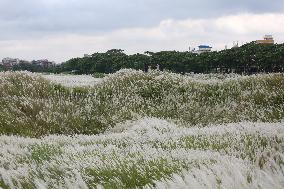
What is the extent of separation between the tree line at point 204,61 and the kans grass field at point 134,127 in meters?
22.5

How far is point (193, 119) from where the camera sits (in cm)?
1562

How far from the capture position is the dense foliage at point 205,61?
53.3 m

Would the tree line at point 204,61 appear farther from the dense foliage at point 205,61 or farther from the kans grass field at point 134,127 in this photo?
the kans grass field at point 134,127

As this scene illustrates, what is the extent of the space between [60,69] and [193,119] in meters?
87.5

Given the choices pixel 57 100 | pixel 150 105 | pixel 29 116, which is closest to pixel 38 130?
pixel 29 116

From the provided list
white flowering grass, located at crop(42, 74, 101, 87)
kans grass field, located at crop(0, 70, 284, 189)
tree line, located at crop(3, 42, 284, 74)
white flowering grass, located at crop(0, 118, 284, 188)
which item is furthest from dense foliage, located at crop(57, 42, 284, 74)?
white flowering grass, located at crop(0, 118, 284, 188)

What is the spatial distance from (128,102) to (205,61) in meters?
46.4

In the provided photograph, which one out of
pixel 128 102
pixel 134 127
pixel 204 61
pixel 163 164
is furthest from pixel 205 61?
pixel 163 164

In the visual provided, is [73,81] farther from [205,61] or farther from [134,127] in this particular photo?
[205,61]

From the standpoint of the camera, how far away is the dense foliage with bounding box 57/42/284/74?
53312mm

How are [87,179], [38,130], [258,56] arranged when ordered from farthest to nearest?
[258,56] → [38,130] → [87,179]

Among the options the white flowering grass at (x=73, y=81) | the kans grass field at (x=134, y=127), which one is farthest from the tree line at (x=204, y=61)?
the kans grass field at (x=134, y=127)

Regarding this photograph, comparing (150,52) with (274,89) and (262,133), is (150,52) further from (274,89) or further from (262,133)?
(262,133)

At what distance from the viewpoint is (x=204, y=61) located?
62656 mm
